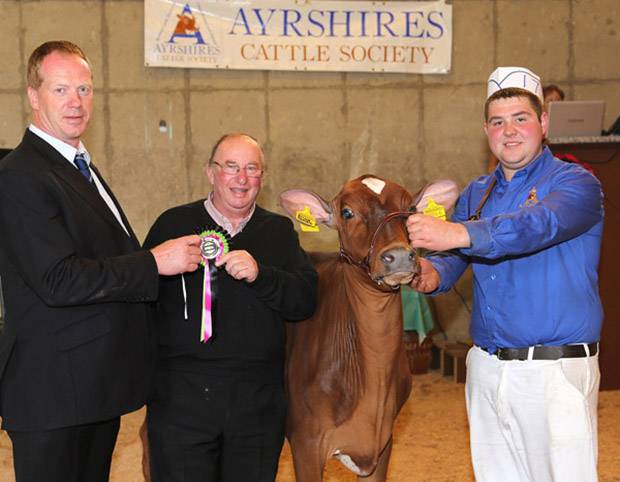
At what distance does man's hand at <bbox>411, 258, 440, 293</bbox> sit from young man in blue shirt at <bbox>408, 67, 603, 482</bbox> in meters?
0.21

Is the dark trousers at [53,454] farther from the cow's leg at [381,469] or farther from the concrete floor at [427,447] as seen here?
the concrete floor at [427,447]

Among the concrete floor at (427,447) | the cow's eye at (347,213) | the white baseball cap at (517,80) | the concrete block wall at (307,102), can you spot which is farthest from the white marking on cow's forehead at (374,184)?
the concrete block wall at (307,102)

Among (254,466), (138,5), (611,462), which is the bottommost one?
(611,462)

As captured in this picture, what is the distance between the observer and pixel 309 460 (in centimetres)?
361

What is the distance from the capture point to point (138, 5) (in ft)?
27.0

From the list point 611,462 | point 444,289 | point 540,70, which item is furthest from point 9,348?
point 540,70

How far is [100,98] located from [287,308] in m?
5.73

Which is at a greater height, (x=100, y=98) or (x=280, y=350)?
(x=100, y=98)

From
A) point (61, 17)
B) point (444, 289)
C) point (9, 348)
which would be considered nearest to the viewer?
point (9, 348)

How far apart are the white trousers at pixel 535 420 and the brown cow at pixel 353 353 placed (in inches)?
22.8

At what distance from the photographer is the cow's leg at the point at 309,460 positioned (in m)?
3.61

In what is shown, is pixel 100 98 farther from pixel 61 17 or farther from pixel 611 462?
pixel 611 462

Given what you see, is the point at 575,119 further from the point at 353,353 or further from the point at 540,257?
the point at 540,257

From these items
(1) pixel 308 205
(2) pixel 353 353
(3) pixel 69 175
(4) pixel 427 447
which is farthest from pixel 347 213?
(4) pixel 427 447
